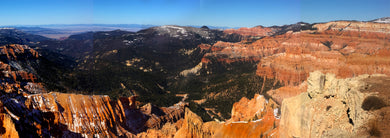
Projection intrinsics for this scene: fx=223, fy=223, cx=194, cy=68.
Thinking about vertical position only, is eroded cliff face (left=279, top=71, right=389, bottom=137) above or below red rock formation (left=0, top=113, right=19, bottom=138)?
above

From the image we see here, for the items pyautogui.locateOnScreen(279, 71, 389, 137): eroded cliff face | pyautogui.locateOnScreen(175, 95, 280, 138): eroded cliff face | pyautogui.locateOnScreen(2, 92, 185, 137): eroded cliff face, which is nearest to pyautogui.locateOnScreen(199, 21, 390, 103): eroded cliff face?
pyautogui.locateOnScreen(175, 95, 280, 138): eroded cliff face

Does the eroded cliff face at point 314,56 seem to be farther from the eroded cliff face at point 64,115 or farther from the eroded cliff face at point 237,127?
the eroded cliff face at point 64,115

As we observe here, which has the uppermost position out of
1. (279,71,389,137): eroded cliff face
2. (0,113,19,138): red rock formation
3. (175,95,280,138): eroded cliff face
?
(279,71,389,137): eroded cliff face

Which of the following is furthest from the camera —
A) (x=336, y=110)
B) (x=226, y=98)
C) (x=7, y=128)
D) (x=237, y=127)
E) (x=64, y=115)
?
(x=226, y=98)

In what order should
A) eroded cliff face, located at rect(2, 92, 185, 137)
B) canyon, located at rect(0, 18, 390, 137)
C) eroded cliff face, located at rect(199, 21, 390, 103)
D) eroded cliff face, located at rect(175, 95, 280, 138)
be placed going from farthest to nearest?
eroded cliff face, located at rect(199, 21, 390, 103) → eroded cliff face, located at rect(175, 95, 280, 138) → eroded cliff face, located at rect(2, 92, 185, 137) → canyon, located at rect(0, 18, 390, 137)

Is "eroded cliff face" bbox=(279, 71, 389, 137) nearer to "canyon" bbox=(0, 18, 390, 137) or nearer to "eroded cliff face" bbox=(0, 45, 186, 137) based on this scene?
"canyon" bbox=(0, 18, 390, 137)

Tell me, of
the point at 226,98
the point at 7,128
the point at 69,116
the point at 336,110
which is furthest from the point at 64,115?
the point at 226,98

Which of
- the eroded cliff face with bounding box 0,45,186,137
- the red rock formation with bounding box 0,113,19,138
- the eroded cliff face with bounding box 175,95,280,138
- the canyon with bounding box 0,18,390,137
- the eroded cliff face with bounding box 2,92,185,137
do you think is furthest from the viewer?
the eroded cliff face with bounding box 175,95,280,138

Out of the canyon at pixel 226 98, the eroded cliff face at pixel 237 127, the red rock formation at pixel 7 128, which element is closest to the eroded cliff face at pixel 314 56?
the canyon at pixel 226 98

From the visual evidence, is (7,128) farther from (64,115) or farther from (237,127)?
(237,127)

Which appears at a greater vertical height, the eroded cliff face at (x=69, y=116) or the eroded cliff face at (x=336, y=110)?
the eroded cliff face at (x=336, y=110)
